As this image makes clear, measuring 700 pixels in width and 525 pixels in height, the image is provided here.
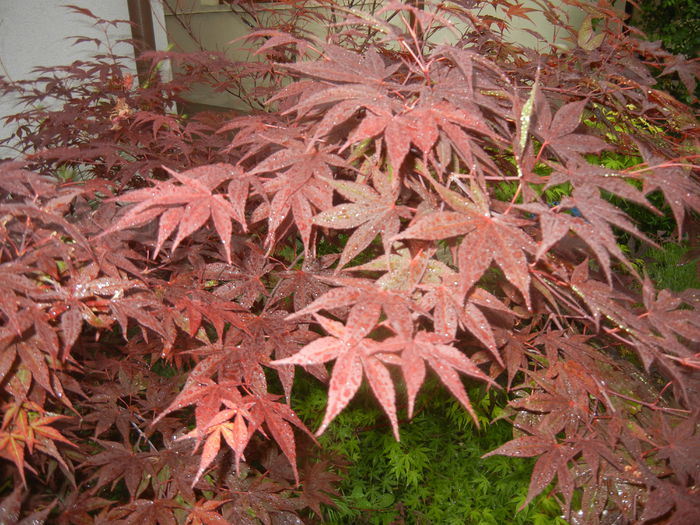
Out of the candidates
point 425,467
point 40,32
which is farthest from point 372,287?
point 40,32

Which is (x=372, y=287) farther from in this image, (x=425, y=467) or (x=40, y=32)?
(x=40, y=32)

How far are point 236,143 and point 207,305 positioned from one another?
25 centimetres

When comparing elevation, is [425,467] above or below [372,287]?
below

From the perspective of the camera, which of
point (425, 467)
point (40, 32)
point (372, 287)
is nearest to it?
point (372, 287)

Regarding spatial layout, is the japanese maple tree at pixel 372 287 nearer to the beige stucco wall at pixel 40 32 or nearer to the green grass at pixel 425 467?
the green grass at pixel 425 467

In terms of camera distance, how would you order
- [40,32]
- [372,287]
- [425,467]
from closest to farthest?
1. [372,287]
2. [425,467]
3. [40,32]

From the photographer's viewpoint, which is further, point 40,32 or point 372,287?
point 40,32

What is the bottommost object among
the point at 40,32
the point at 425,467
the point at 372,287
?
the point at 425,467

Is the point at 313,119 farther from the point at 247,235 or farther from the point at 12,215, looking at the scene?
the point at 12,215

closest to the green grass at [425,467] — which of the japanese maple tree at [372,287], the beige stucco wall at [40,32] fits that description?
the japanese maple tree at [372,287]

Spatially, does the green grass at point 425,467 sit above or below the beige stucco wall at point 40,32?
below

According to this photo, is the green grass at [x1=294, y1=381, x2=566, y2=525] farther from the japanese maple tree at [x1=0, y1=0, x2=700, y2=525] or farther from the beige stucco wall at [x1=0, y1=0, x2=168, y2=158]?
the beige stucco wall at [x1=0, y1=0, x2=168, y2=158]

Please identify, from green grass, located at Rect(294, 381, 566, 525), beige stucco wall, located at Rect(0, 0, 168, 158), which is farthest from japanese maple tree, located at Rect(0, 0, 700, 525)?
beige stucco wall, located at Rect(0, 0, 168, 158)

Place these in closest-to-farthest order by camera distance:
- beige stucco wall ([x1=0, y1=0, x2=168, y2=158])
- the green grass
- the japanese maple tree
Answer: the japanese maple tree, the green grass, beige stucco wall ([x1=0, y1=0, x2=168, y2=158])
